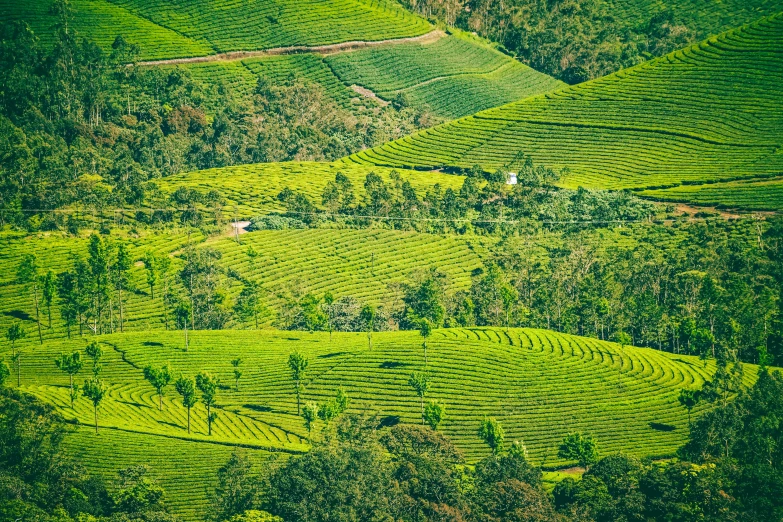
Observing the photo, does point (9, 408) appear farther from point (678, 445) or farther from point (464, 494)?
point (678, 445)

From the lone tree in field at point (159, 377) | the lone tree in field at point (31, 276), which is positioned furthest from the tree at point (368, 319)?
the lone tree in field at point (31, 276)

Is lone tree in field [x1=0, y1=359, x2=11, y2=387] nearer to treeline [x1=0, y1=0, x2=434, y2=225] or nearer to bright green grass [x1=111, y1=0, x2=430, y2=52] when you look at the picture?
treeline [x1=0, y1=0, x2=434, y2=225]

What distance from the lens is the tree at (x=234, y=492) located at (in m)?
59.8

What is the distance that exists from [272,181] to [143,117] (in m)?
22.4

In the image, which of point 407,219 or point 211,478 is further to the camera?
point 407,219

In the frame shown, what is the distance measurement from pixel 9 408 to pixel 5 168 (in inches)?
1731

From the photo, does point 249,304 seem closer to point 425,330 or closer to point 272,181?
point 425,330

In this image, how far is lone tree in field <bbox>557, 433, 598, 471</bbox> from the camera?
2657 inches

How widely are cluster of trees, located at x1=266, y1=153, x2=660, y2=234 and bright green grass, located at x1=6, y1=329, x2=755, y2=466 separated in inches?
779

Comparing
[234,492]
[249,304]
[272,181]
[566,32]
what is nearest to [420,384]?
[234,492]

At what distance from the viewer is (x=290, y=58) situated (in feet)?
460

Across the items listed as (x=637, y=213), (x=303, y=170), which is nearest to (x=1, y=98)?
(x=303, y=170)

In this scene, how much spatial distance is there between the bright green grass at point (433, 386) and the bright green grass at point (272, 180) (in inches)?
926

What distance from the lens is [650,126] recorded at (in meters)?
120
